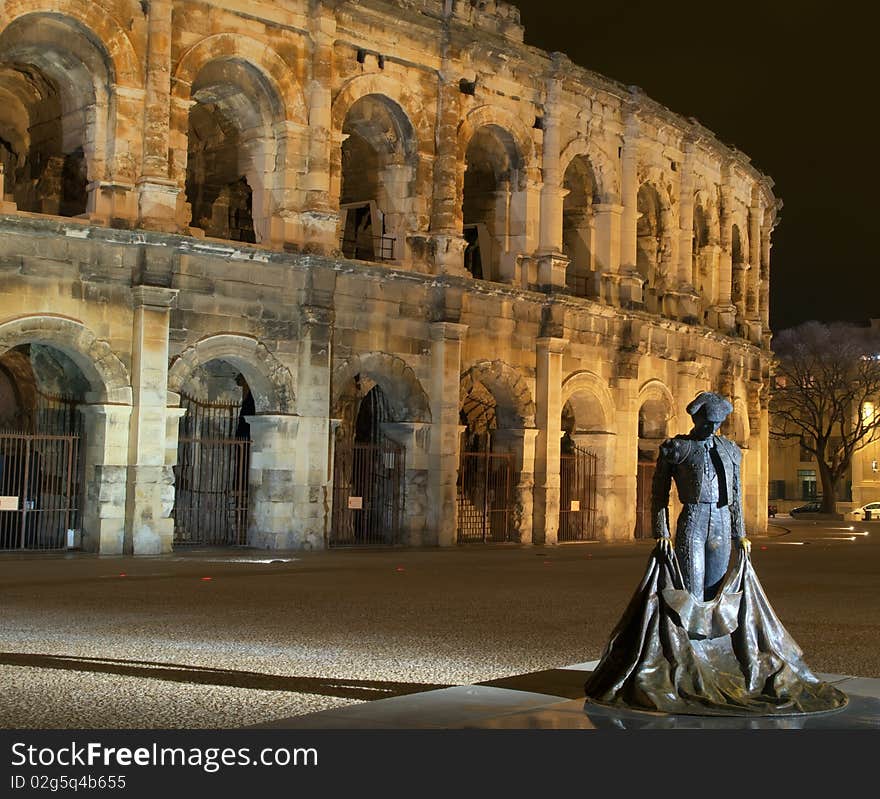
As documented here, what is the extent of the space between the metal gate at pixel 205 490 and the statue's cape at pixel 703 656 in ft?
58.1

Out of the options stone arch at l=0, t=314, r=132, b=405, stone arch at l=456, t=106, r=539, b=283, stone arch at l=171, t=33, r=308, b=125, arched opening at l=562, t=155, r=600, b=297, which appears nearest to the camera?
stone arch at l=0, t=314, r=132, b=405

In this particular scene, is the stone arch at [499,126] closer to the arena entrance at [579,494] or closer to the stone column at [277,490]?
the arena entrance at [579,494]

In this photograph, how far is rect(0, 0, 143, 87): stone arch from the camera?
21516mm

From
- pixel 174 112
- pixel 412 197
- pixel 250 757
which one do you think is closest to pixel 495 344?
pixel 412 197

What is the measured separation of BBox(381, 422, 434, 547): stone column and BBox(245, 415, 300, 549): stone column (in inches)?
111

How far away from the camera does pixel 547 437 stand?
28562 mm

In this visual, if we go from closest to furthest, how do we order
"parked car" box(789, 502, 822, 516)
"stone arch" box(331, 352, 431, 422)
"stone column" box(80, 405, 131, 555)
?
"stone column" box(80, 405, 131, 555) → "stone arch" box(331, 352, 431, 422) → "parked car" box(789, 502, 822, 516)

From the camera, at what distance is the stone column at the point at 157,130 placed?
22203 millimetres

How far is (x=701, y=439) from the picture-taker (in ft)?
29.0

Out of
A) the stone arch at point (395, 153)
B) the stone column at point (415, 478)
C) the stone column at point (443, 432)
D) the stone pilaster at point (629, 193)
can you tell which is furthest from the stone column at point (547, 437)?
the stone arch at point (395, 153)

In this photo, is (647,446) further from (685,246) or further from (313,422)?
(313,422)

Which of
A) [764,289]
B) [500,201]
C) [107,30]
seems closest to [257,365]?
[107,30]

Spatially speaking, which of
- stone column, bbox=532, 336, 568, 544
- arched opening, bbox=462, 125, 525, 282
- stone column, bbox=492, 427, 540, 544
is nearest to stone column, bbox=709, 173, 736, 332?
arched opening, bbox=462, 125, 525, 282

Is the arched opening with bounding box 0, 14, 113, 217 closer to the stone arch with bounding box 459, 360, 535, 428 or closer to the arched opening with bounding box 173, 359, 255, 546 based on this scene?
the arched opening with bounding box 173, 359, 255, 546
